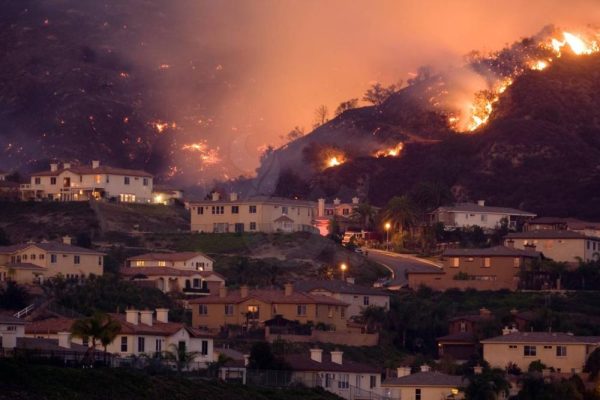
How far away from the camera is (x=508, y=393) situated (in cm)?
12031

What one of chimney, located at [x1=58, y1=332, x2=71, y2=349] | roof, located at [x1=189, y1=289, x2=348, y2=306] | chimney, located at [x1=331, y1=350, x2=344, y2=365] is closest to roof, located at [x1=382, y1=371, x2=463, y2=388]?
chimney, located at [x1=331, y1=350, x2=344, y2=365]

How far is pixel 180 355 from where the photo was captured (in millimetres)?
111375

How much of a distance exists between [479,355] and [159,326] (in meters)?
26.4

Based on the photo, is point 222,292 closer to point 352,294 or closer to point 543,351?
point 352,294

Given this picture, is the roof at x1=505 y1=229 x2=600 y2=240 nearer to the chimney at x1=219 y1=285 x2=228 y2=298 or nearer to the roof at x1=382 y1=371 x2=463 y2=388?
the chimney at x1=219 y1=285 x2=228 y2=298

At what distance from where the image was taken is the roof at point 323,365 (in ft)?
389

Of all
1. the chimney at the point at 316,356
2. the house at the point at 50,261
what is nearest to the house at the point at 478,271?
the house at the point at 50,261

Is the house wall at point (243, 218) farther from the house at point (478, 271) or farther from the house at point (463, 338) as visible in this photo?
the house at point (463, 338)

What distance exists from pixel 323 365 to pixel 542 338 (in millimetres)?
17409

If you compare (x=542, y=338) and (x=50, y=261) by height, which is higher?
(x=50, y=261)

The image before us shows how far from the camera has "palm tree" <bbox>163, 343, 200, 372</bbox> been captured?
109m

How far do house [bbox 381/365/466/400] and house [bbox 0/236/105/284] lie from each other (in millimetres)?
40185

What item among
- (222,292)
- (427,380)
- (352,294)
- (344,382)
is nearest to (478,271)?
(352,294)

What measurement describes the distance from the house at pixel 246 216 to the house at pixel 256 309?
38.7 metres
